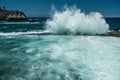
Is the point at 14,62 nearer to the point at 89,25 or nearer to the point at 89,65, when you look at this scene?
the point at 89,65

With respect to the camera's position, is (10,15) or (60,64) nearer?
(60,64)

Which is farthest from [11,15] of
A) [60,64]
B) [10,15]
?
[60,64]

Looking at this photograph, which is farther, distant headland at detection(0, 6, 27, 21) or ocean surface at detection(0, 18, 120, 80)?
distant headland at detection(0, 6, 27, 21)

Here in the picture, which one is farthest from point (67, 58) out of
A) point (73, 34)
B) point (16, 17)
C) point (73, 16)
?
point (16, 17)

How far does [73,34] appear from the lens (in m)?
29.0

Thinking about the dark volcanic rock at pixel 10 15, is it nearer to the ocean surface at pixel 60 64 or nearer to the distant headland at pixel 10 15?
the distant headland at pixel 10 15

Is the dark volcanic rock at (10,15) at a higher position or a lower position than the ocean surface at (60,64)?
higher

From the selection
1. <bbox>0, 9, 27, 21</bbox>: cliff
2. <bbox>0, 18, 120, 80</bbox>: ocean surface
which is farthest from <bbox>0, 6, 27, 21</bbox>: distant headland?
<bbox>0, 18, 120, 80</bbox>: ocean surface

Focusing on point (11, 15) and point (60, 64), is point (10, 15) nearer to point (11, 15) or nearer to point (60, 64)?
point (11, 15)

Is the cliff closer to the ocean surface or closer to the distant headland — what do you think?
the distant headland

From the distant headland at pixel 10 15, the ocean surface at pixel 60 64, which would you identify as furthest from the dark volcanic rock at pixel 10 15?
the ocean surface at pixel 60 64

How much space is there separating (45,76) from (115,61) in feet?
16.7

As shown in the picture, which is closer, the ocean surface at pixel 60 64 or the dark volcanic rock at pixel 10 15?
the ocean surface at pixel 60 64

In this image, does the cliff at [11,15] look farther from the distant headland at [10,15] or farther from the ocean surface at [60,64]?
the ocean surface at [60,64]
